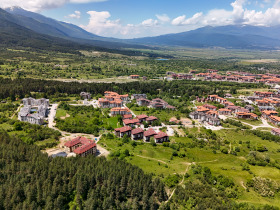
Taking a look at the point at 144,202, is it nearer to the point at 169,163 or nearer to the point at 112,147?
the point at 169,163

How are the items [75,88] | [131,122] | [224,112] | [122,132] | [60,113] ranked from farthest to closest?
[75,88]
[224,112]
[60,113]
[131,122]
[122,132]

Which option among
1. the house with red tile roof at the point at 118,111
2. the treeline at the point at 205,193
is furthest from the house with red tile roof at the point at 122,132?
the treeline at the point at 205,193

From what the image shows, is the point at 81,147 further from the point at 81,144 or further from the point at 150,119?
the point at 150,119

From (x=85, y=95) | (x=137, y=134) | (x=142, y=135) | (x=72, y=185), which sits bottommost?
(x=72, y=185)

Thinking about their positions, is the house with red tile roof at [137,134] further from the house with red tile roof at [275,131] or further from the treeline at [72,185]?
the house with red tile roof at [275,131]

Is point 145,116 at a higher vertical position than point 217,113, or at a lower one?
lower

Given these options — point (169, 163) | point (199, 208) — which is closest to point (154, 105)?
point (169, 163)

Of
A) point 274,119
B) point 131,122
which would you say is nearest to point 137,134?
point 131,122
